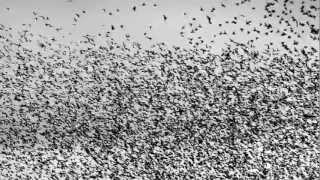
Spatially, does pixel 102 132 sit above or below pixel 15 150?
above

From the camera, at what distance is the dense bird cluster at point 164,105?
5.64ft

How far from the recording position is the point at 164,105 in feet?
5.84

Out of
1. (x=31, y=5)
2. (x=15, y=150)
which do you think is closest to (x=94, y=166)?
(x=15, y=150)

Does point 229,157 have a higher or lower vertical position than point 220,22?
lower

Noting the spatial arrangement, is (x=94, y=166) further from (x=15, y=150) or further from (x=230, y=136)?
(x=230, y=136)

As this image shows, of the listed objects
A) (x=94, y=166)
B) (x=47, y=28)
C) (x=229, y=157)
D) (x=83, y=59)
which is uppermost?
(x=47, y=28)

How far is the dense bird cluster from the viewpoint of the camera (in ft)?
5.64

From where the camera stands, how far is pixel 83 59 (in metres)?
1.81

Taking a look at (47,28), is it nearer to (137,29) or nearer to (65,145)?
(137,29)

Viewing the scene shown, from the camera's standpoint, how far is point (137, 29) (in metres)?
1.79

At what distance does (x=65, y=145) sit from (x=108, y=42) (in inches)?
18.8

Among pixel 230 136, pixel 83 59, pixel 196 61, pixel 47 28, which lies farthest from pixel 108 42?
pixel 230 136

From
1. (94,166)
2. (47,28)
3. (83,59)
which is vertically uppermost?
(47,28)

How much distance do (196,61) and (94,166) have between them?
24.4 inches
